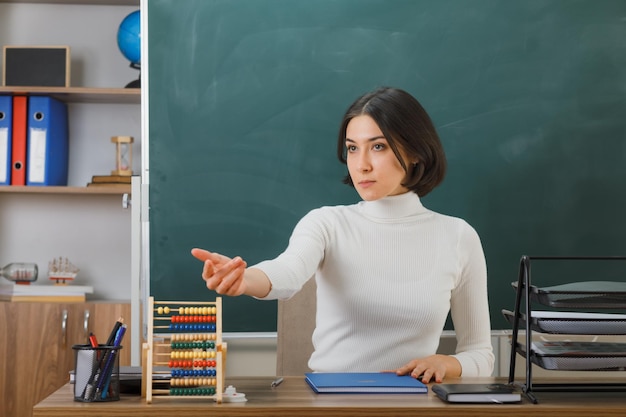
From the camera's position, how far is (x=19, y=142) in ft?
11.5

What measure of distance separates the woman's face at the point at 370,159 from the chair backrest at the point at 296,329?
65 cm

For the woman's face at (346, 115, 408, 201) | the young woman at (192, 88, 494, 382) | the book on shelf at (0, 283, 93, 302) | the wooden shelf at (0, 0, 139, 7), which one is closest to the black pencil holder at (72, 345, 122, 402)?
the young woman at (192, 88, 494, 382)

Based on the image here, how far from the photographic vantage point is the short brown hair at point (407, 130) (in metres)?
2.01

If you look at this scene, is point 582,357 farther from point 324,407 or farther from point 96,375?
point 96,375

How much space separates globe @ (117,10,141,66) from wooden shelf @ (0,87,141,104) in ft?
0.53

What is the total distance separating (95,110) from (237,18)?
3.27 ft

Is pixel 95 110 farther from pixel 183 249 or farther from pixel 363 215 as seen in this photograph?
pixel 363 215

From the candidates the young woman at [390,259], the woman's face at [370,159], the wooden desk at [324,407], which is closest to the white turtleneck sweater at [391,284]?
the young woman at [390,259]

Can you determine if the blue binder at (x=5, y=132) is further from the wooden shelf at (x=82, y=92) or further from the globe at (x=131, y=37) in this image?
the globe at (x=131, y=37)

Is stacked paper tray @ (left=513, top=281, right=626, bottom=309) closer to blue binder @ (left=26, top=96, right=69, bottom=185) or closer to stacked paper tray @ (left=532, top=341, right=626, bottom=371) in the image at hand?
stacked paper tray @ (left=532, top=341, right=626, bottom=371)

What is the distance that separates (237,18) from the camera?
309 centimetres

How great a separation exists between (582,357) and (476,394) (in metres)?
0.26

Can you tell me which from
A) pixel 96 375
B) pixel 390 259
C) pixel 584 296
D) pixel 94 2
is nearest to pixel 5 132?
pixel 94 2

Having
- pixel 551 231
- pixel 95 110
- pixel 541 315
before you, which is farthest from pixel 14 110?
pixel 541 315
